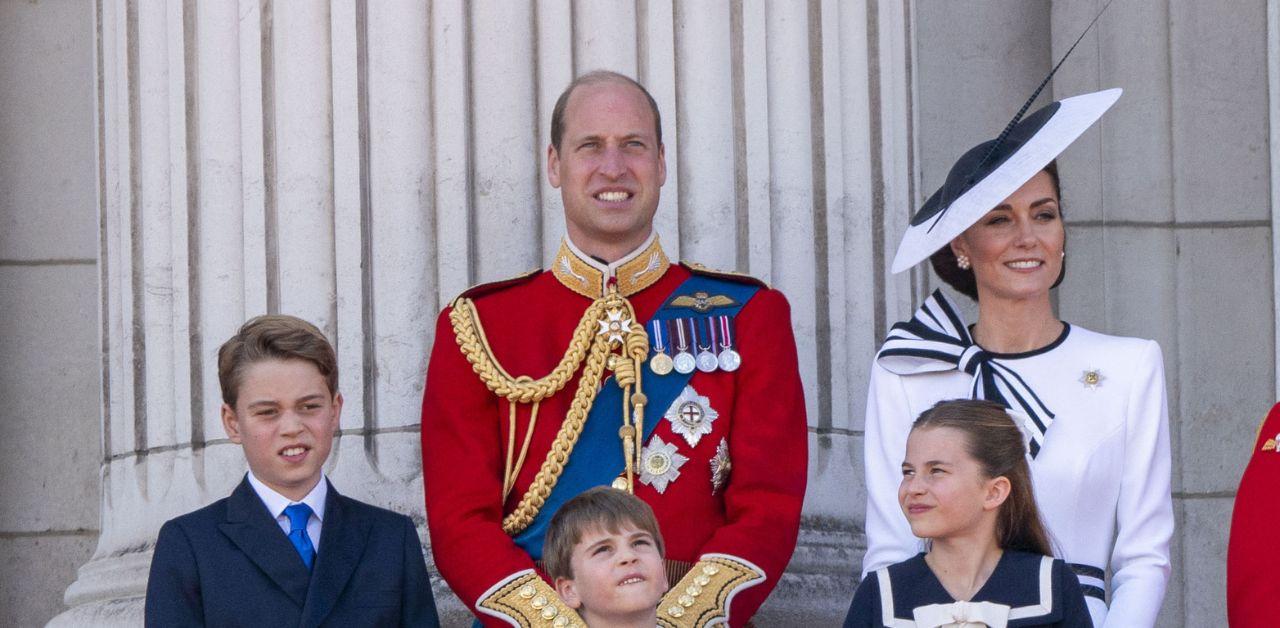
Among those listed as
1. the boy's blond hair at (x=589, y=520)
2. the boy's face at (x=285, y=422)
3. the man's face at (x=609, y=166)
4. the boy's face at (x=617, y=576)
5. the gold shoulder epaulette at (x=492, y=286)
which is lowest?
the boy's face at (x=617, y=576)

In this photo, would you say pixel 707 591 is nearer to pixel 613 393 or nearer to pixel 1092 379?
pixel 613 393

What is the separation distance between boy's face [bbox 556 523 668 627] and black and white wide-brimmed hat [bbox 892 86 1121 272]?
844mm

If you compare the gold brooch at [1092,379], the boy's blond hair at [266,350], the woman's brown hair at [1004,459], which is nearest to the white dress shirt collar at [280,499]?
the boy's blond hair at [266,350]

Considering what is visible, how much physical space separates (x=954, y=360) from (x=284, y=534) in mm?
1428

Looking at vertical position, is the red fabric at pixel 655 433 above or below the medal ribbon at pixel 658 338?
below

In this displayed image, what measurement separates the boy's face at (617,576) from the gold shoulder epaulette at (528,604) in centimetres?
4

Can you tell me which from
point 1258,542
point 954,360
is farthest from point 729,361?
point 1258,542

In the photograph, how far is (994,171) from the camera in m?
4.73

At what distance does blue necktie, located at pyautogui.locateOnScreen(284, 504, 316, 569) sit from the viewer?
15.3 ft

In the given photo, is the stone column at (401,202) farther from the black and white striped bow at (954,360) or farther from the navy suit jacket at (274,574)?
the black and white striped bow at (954,360)

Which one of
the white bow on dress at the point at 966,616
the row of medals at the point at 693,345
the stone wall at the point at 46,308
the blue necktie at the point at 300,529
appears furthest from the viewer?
the stone wall at the point at 46,308

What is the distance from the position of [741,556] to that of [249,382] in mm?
1071

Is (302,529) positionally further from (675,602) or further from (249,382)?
(675,602)

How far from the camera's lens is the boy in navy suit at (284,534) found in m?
4.56
